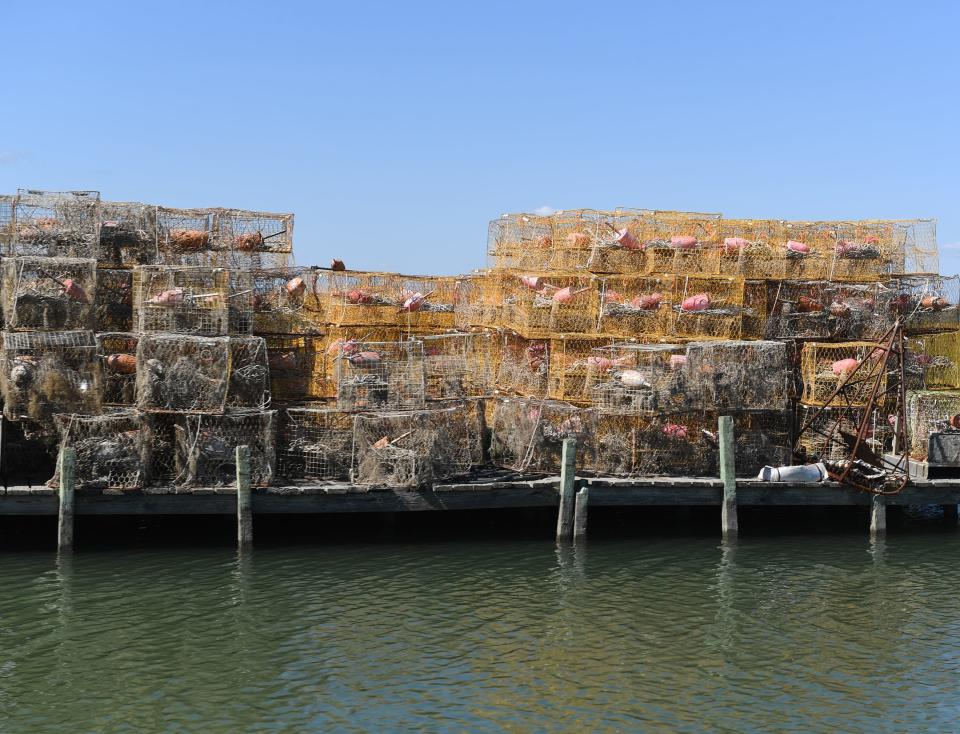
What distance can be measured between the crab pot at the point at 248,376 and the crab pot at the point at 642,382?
4515 millimetres

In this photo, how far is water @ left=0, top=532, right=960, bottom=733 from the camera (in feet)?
32.8

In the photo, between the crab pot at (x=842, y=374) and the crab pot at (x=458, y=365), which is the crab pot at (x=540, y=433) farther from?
the crab pot at (x=842, y=374)

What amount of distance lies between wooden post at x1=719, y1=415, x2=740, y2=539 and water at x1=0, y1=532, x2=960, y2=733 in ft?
1.23

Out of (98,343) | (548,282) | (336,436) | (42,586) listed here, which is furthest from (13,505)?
A: (548,282)

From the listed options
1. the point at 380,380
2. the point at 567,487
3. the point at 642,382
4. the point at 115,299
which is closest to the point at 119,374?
the point at 115,299

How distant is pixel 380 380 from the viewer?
1548 cm

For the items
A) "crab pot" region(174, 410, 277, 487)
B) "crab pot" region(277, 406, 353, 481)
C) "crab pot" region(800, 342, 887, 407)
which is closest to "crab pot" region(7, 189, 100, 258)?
"crab pot" region(174, 410, 277, 487)

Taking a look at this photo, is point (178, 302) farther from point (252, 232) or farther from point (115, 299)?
point (252, 232)

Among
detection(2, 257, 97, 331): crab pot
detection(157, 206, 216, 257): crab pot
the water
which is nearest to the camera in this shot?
the water

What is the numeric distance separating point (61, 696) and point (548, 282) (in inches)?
379

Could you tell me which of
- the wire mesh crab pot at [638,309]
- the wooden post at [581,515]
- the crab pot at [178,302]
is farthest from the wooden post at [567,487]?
the crab pot at [178,302]

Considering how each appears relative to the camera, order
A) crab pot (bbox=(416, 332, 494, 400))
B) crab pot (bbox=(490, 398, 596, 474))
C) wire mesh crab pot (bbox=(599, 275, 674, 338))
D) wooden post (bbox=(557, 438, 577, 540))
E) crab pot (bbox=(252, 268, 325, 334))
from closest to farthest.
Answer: wooden post (bbox=(557, 438, 577, 540)) → crab pot (bbox=(490, 398, 596, 474)) → crab pot (bbox=(252, 268, 325, 334)) → wire mesh crab pot (bbox=(599, 275, 674, 338)) → crab pot (bbox=(416, 332, 494, 400))

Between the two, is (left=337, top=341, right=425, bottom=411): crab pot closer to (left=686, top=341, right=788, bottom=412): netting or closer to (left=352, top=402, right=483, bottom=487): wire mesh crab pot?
(left=352, top=402, right=483, bottom=487): wire mesh crab pot

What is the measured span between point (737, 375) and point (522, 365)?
3.41 m
